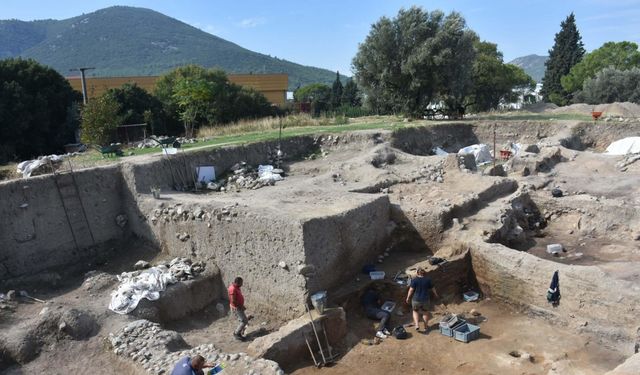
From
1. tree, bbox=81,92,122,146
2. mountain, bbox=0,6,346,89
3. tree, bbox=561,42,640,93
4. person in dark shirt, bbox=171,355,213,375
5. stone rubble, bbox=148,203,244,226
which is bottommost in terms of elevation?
person in dark shirt, bbox=171,355,213,375

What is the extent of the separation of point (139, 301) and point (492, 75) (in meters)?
32.6

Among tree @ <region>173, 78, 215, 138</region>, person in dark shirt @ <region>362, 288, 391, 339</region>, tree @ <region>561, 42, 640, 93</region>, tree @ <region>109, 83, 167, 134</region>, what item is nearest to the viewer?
person in dark shirt @ <region>362, 288, 391, 339</region>

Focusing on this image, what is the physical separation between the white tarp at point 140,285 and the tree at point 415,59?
16499mm

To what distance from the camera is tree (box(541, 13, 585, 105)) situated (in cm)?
4578

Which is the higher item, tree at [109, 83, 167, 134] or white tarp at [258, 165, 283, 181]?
tree at [109, 83, 167, 134]

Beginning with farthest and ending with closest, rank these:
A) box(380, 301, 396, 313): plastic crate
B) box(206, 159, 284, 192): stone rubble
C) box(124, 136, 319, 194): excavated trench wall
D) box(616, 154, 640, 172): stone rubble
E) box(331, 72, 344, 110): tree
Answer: box(331, 72, 344, 110): tree → box(616, 154, 640, 172): stone rubble → box(206, 159, 284, 192): stone rubble → box(124, 136, 319, 194): excavated trench wall → box(380, 301, 396, 313): plastic crate

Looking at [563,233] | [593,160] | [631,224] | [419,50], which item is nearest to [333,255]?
[563,233]

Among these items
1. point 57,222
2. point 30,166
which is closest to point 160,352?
point 57,222

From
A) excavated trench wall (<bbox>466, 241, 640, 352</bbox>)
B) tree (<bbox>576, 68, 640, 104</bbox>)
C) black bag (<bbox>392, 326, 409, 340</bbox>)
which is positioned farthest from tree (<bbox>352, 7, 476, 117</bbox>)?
tree (<bbox>576, 68, 640, 104</bbox>)

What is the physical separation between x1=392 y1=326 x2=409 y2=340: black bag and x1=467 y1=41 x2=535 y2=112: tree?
28.2 meters

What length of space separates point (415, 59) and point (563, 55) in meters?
31.3

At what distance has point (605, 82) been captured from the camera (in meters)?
36.0

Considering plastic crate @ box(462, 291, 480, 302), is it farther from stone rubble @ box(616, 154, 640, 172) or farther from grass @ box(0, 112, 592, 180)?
grass @ box(0, 112, 592, 180)

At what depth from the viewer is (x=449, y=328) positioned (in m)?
8.90
